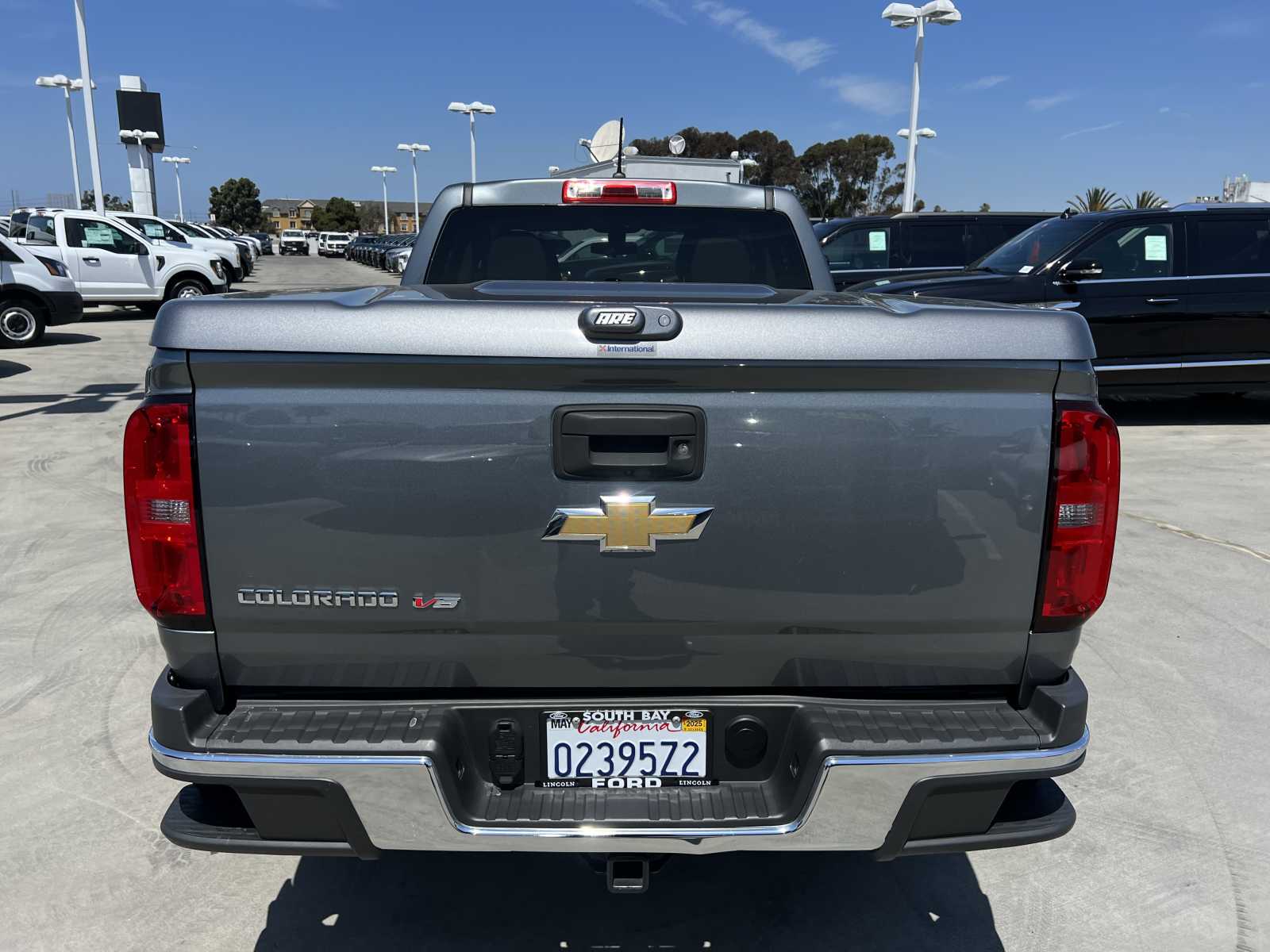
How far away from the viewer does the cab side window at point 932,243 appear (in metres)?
13.1

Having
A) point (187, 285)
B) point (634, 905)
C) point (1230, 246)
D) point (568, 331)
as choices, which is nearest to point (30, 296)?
point (187, 285)

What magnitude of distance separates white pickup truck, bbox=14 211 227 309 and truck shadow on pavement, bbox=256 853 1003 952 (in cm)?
1816

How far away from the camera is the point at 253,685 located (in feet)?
7.34

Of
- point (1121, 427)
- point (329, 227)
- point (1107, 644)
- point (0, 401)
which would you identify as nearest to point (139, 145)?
point (0, 401)

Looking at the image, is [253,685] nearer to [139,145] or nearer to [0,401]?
[0,401]

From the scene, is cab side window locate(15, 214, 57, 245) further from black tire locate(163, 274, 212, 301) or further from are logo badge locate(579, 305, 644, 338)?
are logo badge locate(579, 305, 644, 338)

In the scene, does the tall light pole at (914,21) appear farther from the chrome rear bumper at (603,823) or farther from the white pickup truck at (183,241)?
the chrome rear bumper at (603,823)

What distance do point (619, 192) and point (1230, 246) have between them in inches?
326

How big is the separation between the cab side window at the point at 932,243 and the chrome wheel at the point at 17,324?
1272 cm

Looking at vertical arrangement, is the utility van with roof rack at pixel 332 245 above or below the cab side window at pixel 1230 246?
above

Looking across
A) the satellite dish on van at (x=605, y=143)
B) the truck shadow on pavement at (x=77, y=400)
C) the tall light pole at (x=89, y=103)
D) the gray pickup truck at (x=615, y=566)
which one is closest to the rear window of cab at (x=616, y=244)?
the gray pickup truck at (x=615, y=566)

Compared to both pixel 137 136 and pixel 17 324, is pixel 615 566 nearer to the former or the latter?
pixel 17 324

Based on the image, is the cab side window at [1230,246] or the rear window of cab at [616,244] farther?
the cab side window at [1230,246]

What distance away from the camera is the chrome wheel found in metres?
14.8
